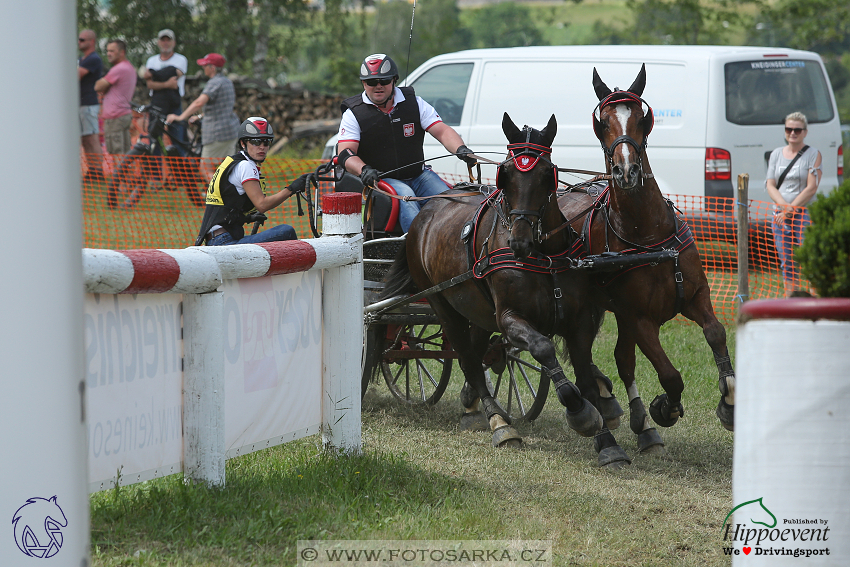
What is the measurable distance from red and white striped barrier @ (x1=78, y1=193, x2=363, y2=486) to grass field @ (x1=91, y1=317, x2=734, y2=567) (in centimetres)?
18

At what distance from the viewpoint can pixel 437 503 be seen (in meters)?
4.29

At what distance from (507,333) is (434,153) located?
618cm

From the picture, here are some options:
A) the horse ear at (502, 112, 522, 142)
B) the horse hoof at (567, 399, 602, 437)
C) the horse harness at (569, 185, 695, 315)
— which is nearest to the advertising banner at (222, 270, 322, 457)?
the horse ear at (502, 112, 522, 142)

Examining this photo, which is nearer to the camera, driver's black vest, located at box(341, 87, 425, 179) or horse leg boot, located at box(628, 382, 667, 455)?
horse leg boot, located at box(628, 382, 667, 455)

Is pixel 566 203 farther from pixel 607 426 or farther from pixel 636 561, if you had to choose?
pixel 636 561

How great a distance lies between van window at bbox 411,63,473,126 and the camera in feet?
36.4

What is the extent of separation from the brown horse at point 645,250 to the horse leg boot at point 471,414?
1.40m

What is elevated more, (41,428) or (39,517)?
(41,428)

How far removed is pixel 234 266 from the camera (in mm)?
4043

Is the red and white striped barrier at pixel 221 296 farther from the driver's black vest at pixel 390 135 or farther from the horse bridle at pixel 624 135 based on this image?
the driver's black vest at pixel 390 135

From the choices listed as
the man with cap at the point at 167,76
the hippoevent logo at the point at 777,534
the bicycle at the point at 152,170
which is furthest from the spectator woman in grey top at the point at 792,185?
the man with cap at the point at 167,76

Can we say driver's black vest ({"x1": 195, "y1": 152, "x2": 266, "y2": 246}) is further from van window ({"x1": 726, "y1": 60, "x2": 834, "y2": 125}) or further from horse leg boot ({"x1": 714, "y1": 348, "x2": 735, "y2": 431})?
van window ({"x1": 726, "y1": 60, "x2": 834, "y2": 125})

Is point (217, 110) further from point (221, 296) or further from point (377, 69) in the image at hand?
point (221, 296)

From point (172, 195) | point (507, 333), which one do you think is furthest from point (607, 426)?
point (172, 195)
